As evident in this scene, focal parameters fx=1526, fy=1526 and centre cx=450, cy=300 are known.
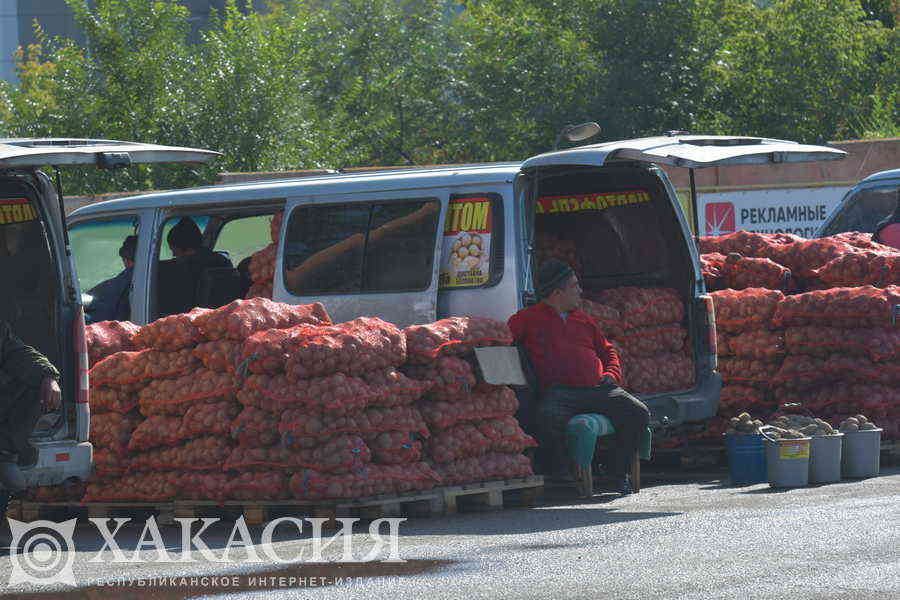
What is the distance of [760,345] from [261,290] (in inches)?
153

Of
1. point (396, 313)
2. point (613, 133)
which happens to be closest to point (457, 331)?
point (396, 313)

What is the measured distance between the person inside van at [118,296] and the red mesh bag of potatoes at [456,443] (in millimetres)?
3367

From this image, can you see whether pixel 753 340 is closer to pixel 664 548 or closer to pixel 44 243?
pixel 664 548

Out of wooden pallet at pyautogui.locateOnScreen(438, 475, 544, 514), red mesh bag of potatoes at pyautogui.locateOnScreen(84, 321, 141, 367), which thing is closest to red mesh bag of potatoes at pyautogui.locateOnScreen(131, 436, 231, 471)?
red mesh bag of potatoes at pyautogui.locateOnScreen(84, 321, 141, 367)

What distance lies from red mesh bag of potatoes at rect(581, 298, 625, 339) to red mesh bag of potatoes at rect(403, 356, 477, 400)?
57.1 inches

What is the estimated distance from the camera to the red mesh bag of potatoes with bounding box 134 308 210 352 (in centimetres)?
979

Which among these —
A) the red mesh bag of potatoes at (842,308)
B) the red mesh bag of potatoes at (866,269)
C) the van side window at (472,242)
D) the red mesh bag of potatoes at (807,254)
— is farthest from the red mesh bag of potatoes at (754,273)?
the van side window at (472,242)

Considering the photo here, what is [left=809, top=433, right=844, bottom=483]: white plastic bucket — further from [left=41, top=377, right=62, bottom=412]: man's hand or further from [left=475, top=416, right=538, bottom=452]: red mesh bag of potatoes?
[left=41, top=377, right=62, bottom=412]: man's hand

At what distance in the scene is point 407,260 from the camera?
10.6 metres

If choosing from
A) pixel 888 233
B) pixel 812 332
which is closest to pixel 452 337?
pixel 812 332

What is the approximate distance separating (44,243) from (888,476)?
6084 millimetres

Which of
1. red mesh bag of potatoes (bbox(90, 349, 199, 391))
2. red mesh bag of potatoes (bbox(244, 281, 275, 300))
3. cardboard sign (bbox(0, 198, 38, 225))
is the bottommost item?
red mesh bag of potatoes (bbox(90, 349, 199, 391))

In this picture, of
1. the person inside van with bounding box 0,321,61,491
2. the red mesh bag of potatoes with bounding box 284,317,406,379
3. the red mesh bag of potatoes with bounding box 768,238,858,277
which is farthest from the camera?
the red mesh bag of potatoes with bounding box 768,238,858,277

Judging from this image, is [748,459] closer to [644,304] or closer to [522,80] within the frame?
[644,304]
